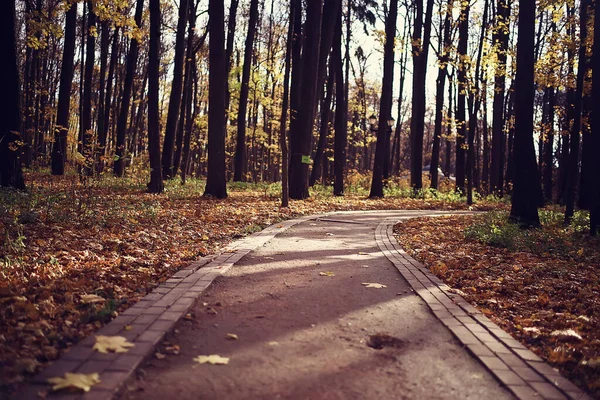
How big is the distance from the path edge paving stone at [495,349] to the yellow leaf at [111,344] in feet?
8.82

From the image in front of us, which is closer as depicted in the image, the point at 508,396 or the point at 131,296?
the point at 508,396

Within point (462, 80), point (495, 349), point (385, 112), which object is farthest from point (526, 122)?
point (385, 112)

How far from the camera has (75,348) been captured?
342 cm

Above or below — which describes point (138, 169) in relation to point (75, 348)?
above

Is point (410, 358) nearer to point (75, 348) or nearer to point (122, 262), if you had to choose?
point (75, 348)

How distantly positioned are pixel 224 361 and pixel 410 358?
1.44 meters

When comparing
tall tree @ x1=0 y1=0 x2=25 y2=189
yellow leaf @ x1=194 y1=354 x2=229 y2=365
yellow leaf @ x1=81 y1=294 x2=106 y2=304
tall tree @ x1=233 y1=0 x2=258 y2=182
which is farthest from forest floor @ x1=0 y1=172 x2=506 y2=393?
tall tree @ x1=233 y1=0 x2=258 y2=182

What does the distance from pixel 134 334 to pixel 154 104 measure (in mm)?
14768

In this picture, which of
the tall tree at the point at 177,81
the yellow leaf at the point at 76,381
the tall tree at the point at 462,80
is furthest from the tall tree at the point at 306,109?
the yellow leaf at the point at 76,381

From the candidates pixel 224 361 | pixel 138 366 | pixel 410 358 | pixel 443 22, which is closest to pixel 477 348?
pixel 410 358

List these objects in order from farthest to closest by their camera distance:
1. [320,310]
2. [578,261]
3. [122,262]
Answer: [578,261]
[122,262]
[320,310]

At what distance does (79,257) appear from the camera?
20.8 ft

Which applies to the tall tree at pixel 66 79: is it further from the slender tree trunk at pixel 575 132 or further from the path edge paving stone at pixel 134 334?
the slender tree trunk at pixel 575 132

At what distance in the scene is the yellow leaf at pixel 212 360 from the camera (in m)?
3.46
